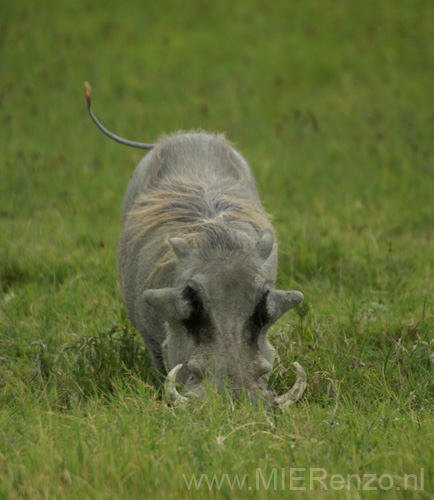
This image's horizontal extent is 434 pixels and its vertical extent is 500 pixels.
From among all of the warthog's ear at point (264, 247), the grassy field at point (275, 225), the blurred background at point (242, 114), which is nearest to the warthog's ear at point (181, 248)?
the warthog's ear at point (264, 247)

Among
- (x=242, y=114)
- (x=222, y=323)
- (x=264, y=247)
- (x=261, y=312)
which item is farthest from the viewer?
(x=242, y=114)

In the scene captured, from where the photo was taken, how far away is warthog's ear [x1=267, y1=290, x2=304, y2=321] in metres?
3.12

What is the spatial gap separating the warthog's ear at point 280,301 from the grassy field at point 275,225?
40cm

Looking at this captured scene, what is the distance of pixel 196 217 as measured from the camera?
3.65m

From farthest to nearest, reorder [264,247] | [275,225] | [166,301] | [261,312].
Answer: [275,225], [264,247], [166,301], [261,312]

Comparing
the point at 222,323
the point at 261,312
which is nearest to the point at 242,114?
the point at 261,312

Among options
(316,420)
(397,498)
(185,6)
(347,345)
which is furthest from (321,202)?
(185,6)

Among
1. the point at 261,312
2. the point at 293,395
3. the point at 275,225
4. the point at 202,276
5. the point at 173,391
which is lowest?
the point at 275,225

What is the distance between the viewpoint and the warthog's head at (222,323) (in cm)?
293

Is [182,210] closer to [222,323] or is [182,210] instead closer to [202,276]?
[202,276]

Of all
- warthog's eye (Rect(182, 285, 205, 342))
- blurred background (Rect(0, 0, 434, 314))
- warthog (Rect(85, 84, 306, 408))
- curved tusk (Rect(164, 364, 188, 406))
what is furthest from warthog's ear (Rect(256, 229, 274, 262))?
blurred background (Rect(0, 0, 434, 314))

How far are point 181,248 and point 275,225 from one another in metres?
3.02

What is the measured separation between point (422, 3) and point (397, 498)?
41.0ft

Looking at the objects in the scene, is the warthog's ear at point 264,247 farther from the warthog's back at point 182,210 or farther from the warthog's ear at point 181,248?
the warthog's ear at point 181,248
